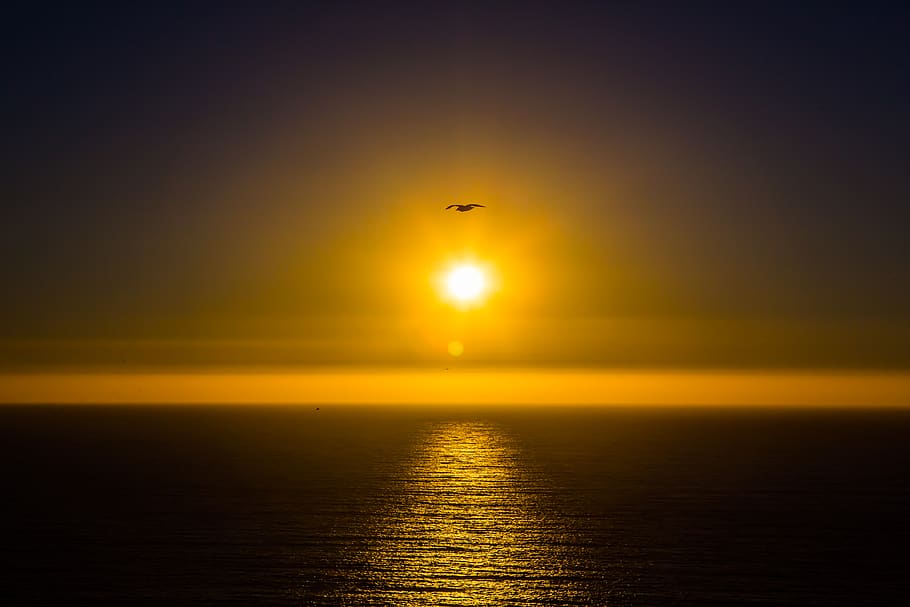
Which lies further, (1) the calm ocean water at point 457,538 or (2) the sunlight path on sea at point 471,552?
(1) the calm ocean water at point 457,538

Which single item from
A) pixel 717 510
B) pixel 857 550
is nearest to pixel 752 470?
pixel 717 510

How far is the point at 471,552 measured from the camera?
86750mm

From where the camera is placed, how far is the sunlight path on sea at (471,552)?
71562 mm

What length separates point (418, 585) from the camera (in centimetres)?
7444

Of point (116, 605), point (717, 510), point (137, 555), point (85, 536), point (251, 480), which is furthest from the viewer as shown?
point (251, 480)

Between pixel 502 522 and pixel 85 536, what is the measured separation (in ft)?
158

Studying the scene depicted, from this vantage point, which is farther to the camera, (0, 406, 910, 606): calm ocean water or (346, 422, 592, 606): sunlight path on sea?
(0, 406, 910, 606): calm ocean water

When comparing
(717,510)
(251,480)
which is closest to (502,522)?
(717,510)

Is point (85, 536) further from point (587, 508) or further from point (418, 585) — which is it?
point (587, 508)

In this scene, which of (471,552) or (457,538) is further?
(457,538)

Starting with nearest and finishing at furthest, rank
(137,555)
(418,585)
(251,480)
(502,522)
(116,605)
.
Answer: (116,605) → (418,585) → (137,555) → (502,522) → (251,480)

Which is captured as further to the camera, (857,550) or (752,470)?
(752,470)

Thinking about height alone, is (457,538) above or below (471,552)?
above

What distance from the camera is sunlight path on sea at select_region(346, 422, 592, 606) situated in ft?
235
